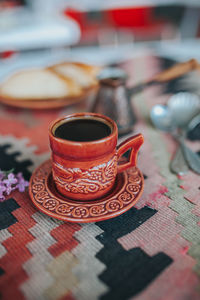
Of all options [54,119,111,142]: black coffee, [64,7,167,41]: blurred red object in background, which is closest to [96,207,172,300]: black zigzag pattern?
[54,119,111,142]: black coffee

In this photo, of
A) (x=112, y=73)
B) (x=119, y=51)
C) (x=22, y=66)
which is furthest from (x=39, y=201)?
(x=119, y=51)

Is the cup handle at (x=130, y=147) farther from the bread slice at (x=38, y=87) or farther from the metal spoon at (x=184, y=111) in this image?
the bread slice at (x=38, y=87)

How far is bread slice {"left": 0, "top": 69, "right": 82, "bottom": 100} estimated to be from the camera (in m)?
0.66

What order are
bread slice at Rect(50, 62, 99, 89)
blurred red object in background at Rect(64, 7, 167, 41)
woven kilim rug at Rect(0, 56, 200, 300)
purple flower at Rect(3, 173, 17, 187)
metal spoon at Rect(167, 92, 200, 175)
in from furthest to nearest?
blurred red object in background at Rect(64, 7, 167, 41) < bread slice at Rect(50, 62, 99, 89) < metal spoon at Rect(167, 92, 200, 175) < purple flower at Rect(3, 173, 17, 187) < woven kilim rug at Rect(0, 56, 200, 300)

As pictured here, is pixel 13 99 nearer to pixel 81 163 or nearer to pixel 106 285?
pixel 81 163

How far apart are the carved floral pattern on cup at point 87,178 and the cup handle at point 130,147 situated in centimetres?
2

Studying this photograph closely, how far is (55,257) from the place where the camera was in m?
0.31

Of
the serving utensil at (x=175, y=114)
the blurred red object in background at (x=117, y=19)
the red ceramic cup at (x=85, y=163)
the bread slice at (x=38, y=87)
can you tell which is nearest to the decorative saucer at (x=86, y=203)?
the red ceramic cup at (x=85, y=163)

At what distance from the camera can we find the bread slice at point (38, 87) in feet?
2.15

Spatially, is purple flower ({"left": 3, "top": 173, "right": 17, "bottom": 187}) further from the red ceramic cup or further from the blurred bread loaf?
the blurred bread loaf

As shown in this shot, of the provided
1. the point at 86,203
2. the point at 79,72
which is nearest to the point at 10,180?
the point at 86,203

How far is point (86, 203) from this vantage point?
0.35 meters

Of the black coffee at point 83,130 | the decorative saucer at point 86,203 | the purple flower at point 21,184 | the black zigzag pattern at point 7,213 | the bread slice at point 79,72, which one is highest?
the black coffee at point 83,130

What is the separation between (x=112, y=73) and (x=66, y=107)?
19cm
